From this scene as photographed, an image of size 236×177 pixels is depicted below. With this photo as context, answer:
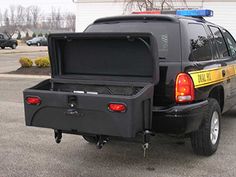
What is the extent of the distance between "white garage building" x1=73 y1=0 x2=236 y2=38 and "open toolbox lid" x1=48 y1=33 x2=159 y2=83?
16707mm

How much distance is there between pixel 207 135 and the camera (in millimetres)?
4961

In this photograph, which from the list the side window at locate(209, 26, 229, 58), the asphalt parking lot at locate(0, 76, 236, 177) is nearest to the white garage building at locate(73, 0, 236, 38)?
the side window at locate(209, 26, 229, 58)

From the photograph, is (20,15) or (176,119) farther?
(20,15)

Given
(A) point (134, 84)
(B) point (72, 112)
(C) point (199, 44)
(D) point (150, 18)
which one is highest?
(D) point (150, 18)

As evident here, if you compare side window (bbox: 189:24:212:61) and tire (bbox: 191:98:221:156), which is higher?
side window (bbox: 189:24:212:61)

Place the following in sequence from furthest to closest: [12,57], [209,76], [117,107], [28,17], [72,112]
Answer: [28,17] < [12,57] < [209,76] < [72,112] < [117,107]

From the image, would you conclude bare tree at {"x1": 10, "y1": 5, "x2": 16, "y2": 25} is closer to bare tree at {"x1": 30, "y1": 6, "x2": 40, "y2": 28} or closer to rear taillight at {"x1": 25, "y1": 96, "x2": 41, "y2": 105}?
bare tree at {"x1": 30, "y1": 6, "x2": 40, "y2": 28}

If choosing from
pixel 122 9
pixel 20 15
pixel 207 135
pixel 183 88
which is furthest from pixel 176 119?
pixel 20 15

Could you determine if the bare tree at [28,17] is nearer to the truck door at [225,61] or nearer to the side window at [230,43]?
the side window at [230,43]

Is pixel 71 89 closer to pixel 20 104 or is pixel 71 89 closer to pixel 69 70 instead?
pixel 69 70

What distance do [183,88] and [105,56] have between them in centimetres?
105

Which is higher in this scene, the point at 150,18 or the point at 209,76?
the point at 150,18

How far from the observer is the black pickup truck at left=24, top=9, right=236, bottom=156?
4.20 metres

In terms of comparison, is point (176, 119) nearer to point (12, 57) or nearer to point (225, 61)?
point (225, 61)
